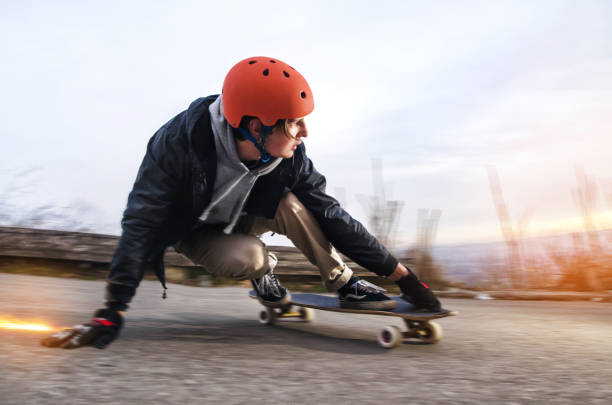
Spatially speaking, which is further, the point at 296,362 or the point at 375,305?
the point at 375,305

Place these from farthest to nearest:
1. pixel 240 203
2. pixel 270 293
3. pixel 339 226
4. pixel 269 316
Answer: pixel 269 316
pixel 270 293
pixel 339 226
pixel 240 203

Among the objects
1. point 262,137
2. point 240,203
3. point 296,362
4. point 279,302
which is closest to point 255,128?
point 262,137

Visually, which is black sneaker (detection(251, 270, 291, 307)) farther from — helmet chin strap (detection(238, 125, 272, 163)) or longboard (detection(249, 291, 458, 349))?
helmet chin strap (detection(238, 125, 272, 163))

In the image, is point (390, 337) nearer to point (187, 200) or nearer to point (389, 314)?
point (389, 314)

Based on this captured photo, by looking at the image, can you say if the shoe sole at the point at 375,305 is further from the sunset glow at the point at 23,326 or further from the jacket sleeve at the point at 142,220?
the sunset glow at the point at 23,326

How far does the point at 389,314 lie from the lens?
8.36 feet

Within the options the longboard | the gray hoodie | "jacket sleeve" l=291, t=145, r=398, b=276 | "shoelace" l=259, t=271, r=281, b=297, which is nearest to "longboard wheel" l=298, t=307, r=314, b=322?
the longboard

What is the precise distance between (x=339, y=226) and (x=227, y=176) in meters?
0.58

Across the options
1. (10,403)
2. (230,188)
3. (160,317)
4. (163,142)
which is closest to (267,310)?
(160,317)

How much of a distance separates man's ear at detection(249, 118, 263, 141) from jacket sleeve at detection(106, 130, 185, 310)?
0.32 metres

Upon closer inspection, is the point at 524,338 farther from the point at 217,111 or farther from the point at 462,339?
the point at 217,111

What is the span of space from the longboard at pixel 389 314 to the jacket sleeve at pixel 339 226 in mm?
217

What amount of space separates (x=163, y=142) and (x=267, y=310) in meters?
1.24

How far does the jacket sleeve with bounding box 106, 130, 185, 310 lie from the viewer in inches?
83.9
